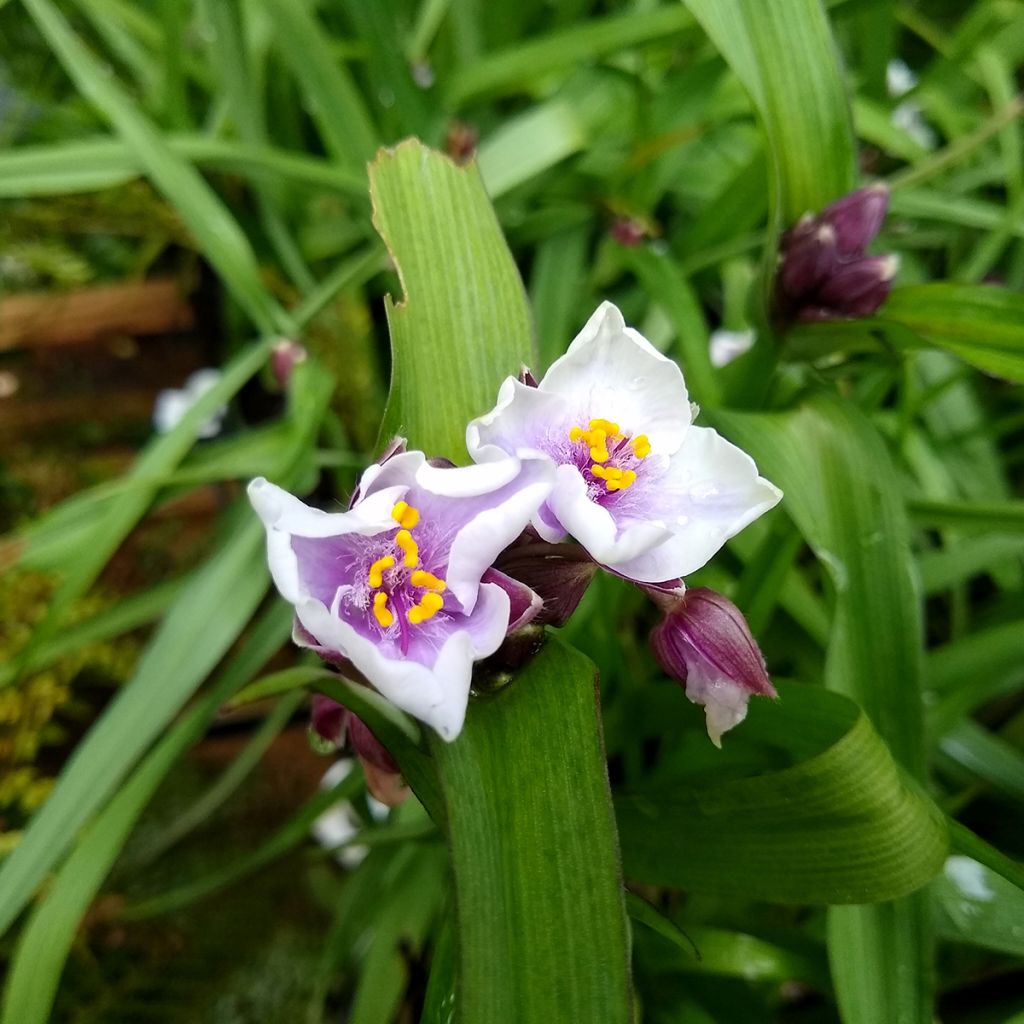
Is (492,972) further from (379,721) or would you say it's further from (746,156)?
(746,156)

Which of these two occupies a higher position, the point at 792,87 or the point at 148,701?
the point at 792,87

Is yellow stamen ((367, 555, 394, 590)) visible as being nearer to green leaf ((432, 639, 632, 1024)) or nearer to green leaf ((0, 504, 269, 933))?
green leaf ((432, 639, 632, 1024))

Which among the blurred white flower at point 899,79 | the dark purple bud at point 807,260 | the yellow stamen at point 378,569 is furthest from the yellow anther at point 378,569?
the blurred white flower at point 899,79

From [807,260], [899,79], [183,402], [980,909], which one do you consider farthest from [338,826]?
[899,79]

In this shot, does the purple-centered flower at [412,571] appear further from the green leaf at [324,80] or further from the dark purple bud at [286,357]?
the green leaf at [324,80]

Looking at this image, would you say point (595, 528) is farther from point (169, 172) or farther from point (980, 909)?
point (169, 172)
